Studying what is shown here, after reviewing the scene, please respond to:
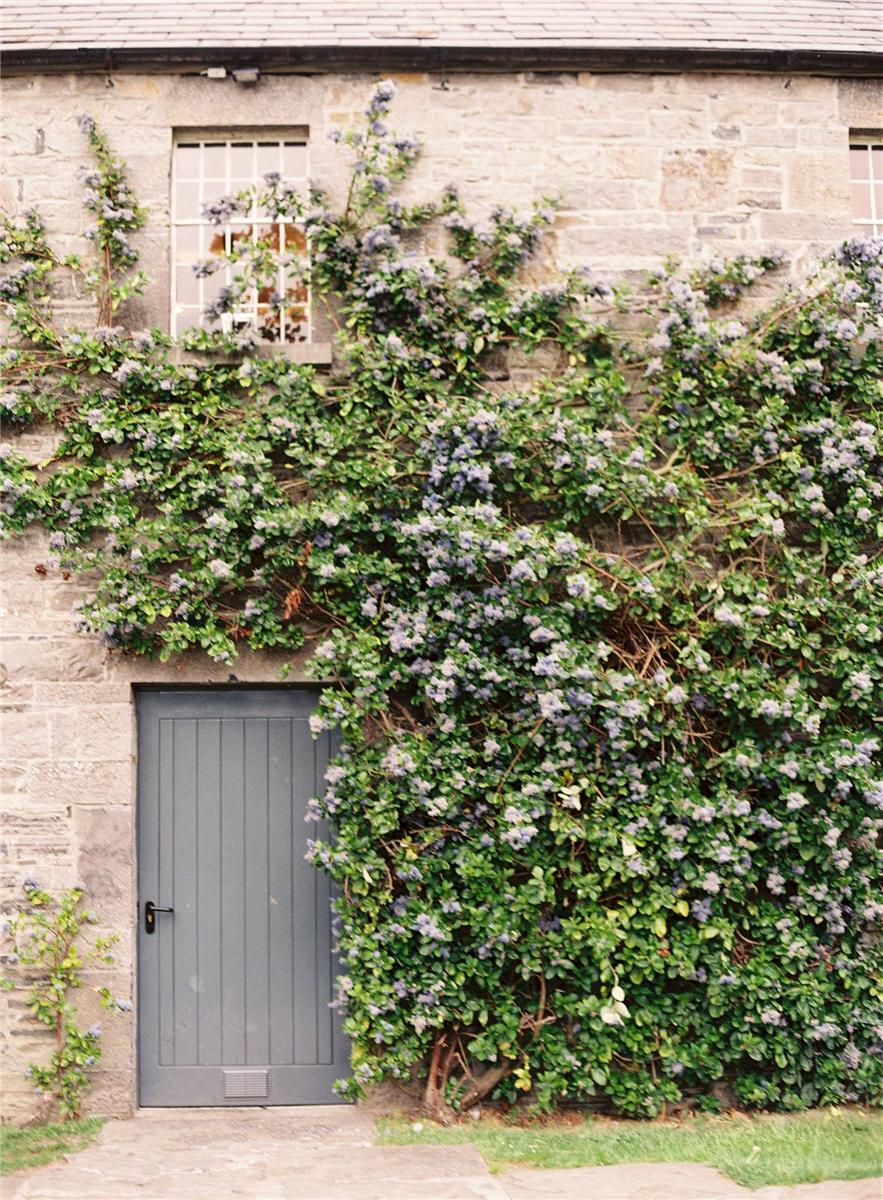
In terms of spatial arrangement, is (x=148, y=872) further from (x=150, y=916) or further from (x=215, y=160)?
(x=215, y=160)

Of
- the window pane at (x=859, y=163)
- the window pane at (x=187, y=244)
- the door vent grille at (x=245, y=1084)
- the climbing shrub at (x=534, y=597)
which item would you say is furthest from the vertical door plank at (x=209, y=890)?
the window pane at (x=859, y=163)

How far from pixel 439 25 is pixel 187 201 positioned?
5.90 ft

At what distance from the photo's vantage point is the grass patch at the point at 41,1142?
498cm

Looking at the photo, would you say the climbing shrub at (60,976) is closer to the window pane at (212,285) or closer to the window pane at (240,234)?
the window pane at (212,285)

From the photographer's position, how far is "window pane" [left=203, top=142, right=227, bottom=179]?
6219 millimetres

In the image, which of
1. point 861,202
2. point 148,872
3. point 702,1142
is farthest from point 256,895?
point 861,202

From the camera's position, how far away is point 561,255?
20.1ft

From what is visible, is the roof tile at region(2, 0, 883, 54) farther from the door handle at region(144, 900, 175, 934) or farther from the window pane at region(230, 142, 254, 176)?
the door handle at region(144, 900, 175, 934)

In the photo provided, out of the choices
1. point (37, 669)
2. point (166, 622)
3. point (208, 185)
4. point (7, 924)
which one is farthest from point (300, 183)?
point (7, 924)

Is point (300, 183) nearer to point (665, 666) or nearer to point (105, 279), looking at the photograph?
point (105, 279)

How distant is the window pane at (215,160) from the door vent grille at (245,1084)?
5033 mm

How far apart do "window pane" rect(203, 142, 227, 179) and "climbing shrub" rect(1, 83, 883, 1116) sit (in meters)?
0.45

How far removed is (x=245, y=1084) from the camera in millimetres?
5727

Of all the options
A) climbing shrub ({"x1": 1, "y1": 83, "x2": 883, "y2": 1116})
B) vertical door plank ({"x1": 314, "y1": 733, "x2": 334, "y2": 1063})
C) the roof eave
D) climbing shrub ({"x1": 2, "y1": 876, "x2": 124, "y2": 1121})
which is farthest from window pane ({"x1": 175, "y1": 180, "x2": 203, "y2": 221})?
climbing shrub ({"x1": 2, "y1": 876, "x2": 124, "y2": 1121})
